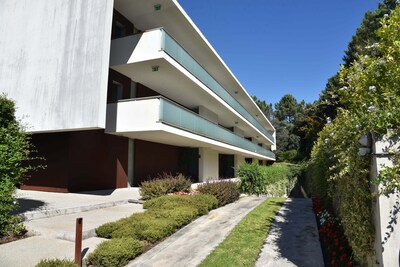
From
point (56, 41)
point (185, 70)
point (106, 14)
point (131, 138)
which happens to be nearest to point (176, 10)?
point (185, 70)

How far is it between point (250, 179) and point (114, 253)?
1357cm

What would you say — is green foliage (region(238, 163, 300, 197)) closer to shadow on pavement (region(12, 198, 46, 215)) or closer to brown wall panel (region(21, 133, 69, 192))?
brown wall panel (region(21, 133, 69, 192))

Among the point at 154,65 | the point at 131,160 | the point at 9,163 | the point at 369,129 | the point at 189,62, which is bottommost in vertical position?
the point at 9,163

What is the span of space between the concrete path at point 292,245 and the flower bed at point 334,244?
0.17 m

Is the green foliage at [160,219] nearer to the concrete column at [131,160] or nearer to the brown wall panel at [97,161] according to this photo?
the brown wall panel at [97,161]

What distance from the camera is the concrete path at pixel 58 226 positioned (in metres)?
5.39

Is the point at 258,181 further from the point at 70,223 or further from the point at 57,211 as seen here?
the point at 70,223

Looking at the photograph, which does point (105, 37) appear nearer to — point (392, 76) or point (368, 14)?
point (392, 76)

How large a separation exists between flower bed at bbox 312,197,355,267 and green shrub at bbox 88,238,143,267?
3654mm

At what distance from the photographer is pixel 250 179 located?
703 inches

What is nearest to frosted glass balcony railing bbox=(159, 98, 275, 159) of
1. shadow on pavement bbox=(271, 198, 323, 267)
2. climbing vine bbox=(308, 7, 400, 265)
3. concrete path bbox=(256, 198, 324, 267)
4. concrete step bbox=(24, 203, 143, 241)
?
concrete step bbox=(24, 203, 143, 241)

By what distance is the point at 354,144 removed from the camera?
14.0 feet

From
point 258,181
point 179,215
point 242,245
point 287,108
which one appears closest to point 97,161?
point 179,215

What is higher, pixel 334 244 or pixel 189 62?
pixel 189 62
